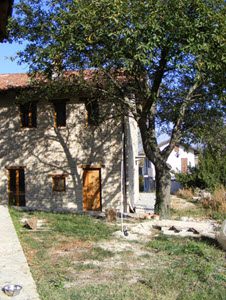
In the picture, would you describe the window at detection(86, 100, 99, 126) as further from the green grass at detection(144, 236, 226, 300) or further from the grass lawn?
the green grass at detection(144, 236, 226, 300)

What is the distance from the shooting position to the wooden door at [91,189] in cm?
1995

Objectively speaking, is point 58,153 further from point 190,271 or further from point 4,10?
point 4,10

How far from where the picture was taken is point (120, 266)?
759cm

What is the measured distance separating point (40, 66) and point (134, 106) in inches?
172

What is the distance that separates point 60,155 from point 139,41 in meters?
10.5

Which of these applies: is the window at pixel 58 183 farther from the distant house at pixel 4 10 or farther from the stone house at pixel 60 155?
the distant house at pixel 4 10

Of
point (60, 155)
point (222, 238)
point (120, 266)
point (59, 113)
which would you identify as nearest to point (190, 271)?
point (120, 266)

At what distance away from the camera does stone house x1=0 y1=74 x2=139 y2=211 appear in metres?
19.7

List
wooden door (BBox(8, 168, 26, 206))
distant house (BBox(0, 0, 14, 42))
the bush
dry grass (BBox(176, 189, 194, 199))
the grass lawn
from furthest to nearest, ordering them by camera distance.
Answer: dry grass (BBox(176, 189, 194, 199))
the bush
wooden door (BBox(8, 168, 26, 206))
the grass lawn
distant house (BBox(0, 0, 14, 42))

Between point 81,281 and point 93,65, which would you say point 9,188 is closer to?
point 93,65

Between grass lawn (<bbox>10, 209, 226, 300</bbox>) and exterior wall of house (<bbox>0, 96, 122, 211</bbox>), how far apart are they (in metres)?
8.70

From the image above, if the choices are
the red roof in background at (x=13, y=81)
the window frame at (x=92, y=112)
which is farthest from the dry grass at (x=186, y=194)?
the red roof in background at (x=13, y=81)

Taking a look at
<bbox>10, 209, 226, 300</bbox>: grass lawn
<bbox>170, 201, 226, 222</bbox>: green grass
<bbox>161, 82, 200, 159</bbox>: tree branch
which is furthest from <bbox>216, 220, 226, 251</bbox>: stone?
<bbox>161, 82, 200, 159</bbox>: tree branch

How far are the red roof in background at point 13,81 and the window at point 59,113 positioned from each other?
5.78 ft
